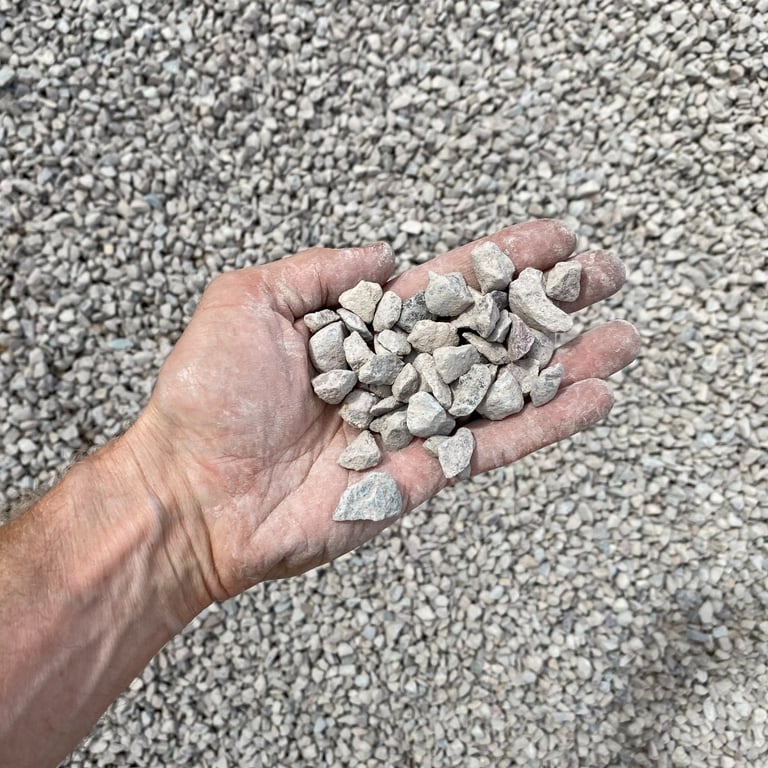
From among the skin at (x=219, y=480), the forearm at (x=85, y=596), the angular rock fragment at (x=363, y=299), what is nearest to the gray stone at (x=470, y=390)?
the skin at (x=219, y=480)

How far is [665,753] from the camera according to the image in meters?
2.62

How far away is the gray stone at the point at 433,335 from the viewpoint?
2049mm

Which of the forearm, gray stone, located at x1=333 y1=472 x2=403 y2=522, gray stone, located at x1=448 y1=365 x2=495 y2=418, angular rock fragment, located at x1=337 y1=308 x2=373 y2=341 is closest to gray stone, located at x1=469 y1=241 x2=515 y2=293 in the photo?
gray stone, located at x1=448 y1=365 x2=495 y2=418

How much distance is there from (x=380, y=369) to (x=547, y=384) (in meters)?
0.46

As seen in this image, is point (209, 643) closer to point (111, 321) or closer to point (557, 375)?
point (111, 321)

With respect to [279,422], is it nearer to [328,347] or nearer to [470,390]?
[328,347]

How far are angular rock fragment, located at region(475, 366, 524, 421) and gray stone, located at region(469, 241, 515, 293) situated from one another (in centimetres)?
25

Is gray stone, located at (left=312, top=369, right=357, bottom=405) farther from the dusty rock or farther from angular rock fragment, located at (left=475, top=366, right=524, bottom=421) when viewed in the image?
angular rock fragment, located at (left=475, top=366, right=524, bottom=421)

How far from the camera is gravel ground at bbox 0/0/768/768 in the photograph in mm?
2711

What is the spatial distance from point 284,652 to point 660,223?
7.35 feet

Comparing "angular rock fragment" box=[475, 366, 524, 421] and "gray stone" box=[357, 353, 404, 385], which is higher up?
"gray stone" box=[357, 353, 404, 385]

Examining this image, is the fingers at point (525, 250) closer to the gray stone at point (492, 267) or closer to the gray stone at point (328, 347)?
the gray stone at point (492, 267)

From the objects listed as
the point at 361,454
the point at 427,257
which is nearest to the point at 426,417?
the point at 361,454

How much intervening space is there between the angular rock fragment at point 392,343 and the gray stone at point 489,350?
183mm
